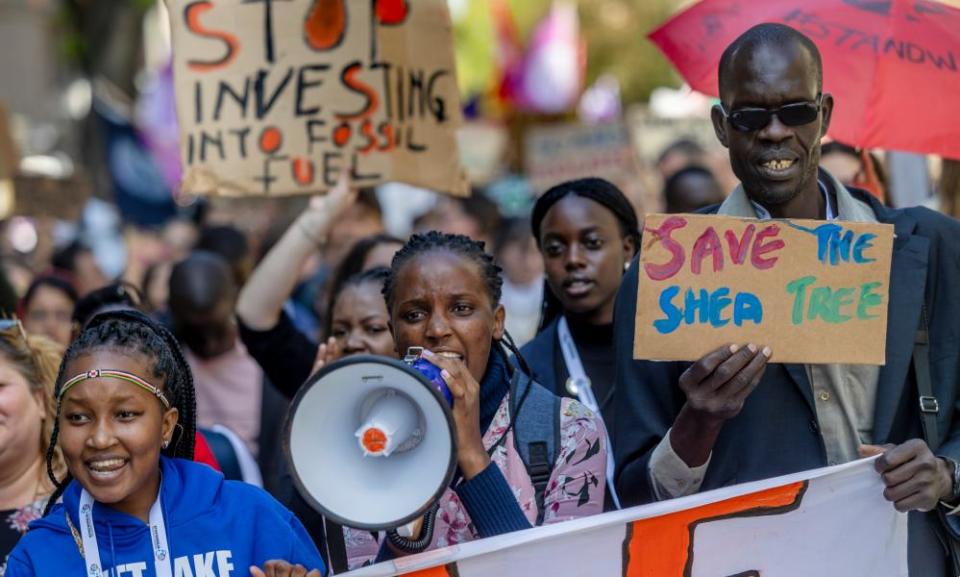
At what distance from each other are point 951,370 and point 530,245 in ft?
17.5

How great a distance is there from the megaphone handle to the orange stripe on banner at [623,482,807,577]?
0.61 m

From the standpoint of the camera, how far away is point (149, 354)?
10.2 feet

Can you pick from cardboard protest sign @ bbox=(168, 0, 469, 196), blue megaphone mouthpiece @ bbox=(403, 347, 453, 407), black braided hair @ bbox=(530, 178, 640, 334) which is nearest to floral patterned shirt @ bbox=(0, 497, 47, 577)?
blue megaphone mouthpiece @ bbox=(403, 347, 453, 407)

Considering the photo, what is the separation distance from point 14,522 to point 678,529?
172 centimetres

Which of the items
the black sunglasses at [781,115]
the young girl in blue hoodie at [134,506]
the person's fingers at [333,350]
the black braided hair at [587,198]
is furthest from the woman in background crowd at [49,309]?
the black sunglasses at [781,115]

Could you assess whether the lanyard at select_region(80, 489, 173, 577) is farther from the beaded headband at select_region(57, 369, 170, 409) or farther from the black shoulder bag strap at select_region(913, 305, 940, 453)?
the black shoulder bag strap at select_region(913, 305, 940, 453)

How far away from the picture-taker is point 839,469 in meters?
3.15

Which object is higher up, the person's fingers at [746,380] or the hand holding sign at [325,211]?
the hand holding sign at [325,211]

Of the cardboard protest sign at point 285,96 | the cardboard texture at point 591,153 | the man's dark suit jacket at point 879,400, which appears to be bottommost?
the man's dark suit jacket at point 879,400

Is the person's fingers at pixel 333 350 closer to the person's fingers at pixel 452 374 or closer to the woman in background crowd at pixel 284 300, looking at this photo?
the woman in background crowd at pixel 284 300

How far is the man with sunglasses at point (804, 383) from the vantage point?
3105 millimetres

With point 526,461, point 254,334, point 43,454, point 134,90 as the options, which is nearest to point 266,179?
point 254,334

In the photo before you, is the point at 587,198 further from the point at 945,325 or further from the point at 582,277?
the point at 945,325

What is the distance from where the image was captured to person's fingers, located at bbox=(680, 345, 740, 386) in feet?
9.62
